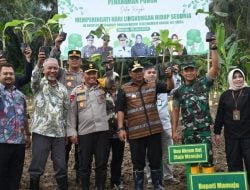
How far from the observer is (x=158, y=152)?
5676 mm

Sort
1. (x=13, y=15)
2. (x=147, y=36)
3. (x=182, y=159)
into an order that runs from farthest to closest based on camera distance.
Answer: (x=13, y=15) < (x=147, y=36) < (x=182, y=159)

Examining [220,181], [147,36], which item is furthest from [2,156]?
[147,36]

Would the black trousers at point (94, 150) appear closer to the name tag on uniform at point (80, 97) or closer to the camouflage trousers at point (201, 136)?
the name tag on uniform at point (80, 97)

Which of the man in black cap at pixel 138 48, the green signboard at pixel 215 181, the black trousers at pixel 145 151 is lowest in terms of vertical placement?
the green signboard at pixel 215 181

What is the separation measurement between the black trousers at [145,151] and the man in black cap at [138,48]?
4145 millimetres

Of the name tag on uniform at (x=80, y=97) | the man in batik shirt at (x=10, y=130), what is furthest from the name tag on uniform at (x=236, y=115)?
the man in batik shirt at (x=10, y=130)

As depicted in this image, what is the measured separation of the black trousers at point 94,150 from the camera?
Result: 18.7ft

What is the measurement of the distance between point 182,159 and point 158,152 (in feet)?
2.47

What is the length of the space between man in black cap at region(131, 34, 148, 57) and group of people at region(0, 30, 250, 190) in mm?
3702

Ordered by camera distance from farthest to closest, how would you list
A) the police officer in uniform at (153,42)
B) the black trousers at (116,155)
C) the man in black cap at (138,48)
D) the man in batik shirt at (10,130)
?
1. the man in black cap at (138,48)
2. the police officer in uniform at (153,42)
3. the black trousers at (116,155)
4. the man in batik shirt at (10,130)

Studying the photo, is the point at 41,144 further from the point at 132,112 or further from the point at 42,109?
the point at 132,112

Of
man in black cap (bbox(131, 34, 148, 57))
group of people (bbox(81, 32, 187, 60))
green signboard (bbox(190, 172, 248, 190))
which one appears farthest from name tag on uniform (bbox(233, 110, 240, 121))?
man in black cap (bbox(131, 34, 148, 57))

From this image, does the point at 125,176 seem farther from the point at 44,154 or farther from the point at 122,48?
the point at 122,48

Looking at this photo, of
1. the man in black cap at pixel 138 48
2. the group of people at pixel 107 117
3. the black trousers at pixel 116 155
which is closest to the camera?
the group of people at pixel 107 117
